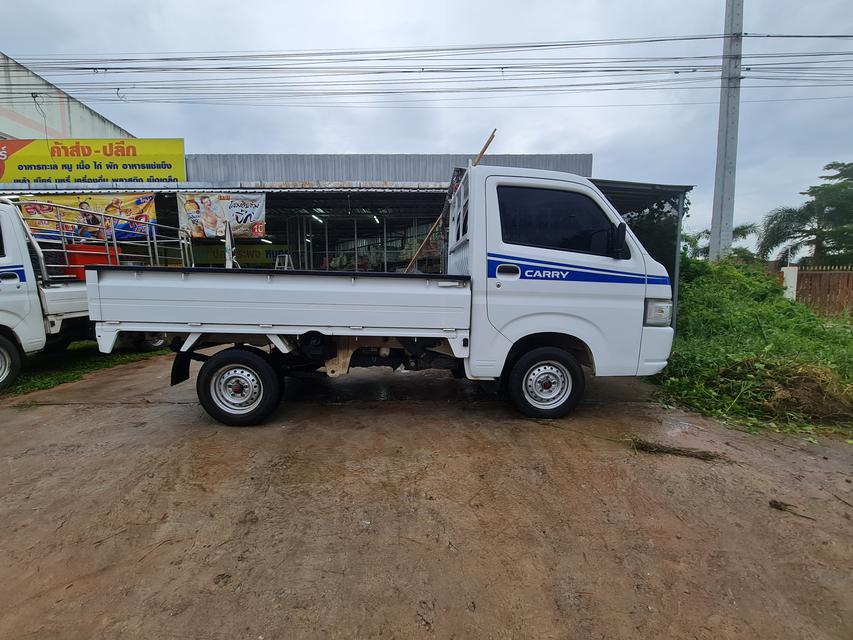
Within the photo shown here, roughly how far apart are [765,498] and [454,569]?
234 centimetres

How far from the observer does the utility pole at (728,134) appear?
30.0 feet

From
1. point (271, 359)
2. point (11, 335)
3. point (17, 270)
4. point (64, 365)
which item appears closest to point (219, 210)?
point (64, 365)

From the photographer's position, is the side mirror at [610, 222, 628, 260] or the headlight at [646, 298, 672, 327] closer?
the side mirror at [610, 222, 628, 260]

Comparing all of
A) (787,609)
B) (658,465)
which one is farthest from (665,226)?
(787,609)

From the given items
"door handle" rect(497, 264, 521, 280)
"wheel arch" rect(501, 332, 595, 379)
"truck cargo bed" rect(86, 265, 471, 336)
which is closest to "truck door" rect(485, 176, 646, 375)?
"door handle" rect(497, 264, 521, 280)

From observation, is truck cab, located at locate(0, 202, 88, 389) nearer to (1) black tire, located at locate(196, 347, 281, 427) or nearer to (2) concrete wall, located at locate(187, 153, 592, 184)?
(1) black tire, located at locate(196, 347, 281, 427)

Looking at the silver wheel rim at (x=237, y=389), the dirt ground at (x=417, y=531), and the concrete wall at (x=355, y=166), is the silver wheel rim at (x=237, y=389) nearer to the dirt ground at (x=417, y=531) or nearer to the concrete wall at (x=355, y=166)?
the dirt ground at (x=417, y=531)

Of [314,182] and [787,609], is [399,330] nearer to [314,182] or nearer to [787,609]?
[787,609]

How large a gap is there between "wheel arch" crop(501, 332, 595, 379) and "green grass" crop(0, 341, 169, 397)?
612 cm

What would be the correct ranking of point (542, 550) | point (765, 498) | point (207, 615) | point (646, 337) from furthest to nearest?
point (646, 337)
point (765, 498)
point (542, 550)
point (207, 615)

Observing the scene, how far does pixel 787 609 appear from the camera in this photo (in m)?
1.96

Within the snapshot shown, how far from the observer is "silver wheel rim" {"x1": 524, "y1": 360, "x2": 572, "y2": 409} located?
412 cm

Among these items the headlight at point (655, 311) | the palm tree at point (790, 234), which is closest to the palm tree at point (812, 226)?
the palm tree at point (790, 234)

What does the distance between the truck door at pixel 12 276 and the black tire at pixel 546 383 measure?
21.0ft
